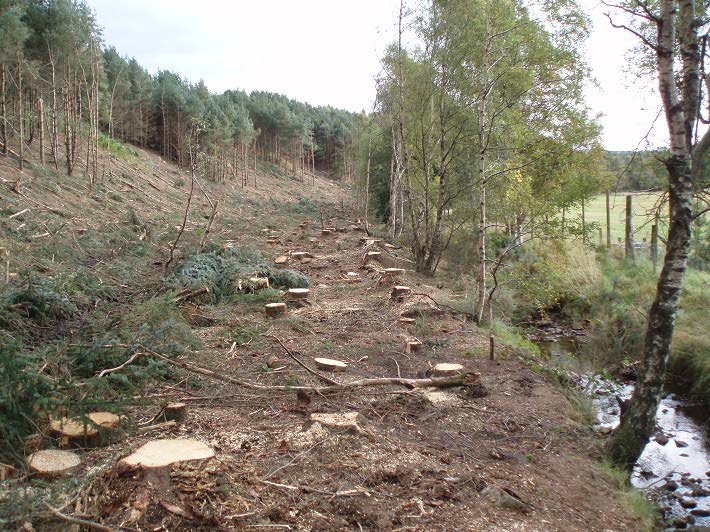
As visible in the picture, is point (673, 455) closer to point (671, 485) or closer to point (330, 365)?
point (671, 485)

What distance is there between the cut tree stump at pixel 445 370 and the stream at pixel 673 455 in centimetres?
155

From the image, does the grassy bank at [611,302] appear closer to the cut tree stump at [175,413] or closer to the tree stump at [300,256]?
the tree stump at [300,256]

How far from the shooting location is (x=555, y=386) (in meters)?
6.02

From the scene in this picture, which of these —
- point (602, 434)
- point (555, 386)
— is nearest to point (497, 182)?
point (555, 386)

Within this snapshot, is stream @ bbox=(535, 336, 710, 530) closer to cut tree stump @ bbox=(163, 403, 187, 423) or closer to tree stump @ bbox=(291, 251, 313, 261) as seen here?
cut tree stump @ bbox=(163, 403, 187, 423)

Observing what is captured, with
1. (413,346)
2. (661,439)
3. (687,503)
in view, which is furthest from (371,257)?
(687,503)

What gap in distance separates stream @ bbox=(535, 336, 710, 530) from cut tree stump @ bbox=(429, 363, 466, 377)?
1553mm

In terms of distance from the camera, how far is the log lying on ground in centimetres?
444

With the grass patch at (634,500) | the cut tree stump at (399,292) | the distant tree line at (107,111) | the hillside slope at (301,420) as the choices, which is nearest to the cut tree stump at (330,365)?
the hillside slope at (301,420)

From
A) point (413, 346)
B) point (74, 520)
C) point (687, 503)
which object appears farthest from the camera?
point (413, 346)

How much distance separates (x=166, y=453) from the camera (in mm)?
2930

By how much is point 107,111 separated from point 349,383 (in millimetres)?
27019

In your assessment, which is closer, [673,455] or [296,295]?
[673,455]

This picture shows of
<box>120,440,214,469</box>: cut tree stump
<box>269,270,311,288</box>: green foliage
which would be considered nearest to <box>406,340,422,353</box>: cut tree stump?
<box>269,270,311,288</box>: green foliage
